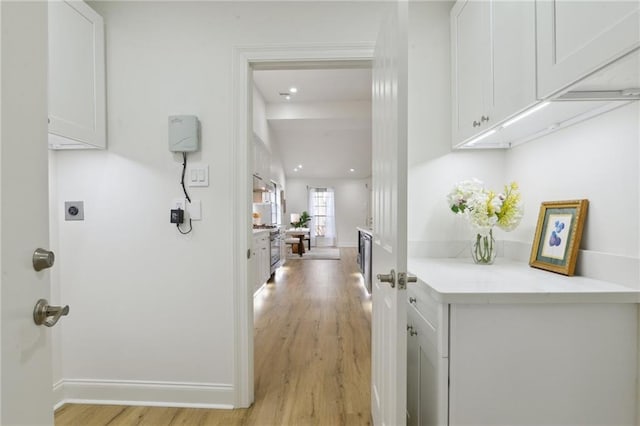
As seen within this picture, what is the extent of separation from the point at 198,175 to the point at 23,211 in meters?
1.12

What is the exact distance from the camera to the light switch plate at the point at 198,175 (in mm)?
Result: 1826

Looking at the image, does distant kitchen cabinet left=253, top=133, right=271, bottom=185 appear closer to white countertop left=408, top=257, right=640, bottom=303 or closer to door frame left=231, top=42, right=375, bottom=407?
door frame left=231, top=42, right=375, bottom=407

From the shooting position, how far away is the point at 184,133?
179cm

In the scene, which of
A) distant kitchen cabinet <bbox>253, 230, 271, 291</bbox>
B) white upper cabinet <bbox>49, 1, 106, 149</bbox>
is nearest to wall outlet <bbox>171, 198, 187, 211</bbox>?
white upper cabinet <bbox>49, 1, 106, 149</bbox>

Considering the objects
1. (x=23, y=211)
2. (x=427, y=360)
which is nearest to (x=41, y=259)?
(x=23, y=211)

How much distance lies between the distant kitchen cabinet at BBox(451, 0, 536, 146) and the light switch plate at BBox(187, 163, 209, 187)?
1.48m

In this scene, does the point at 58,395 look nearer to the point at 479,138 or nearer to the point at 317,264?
the point at 479,138

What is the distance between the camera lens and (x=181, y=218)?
1.81m

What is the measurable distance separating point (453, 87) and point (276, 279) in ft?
14.3

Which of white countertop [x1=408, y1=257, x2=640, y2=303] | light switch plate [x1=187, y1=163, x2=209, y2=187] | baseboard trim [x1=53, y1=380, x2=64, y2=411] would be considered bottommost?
baseboard trim [x1=53, y1=380, x2=64, y2=411]

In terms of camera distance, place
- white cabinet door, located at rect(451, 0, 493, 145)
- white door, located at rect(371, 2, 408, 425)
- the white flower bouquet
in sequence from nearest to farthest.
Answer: white door, located at rect(371, 2, 408, 425) → white cabinet door, located at rect(451, 0, 493, 145) → the white flower bouquet

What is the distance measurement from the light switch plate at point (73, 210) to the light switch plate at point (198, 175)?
27.7 inches

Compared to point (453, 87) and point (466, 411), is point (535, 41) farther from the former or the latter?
point (466, 411)

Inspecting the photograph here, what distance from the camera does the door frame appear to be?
5.91 feet
